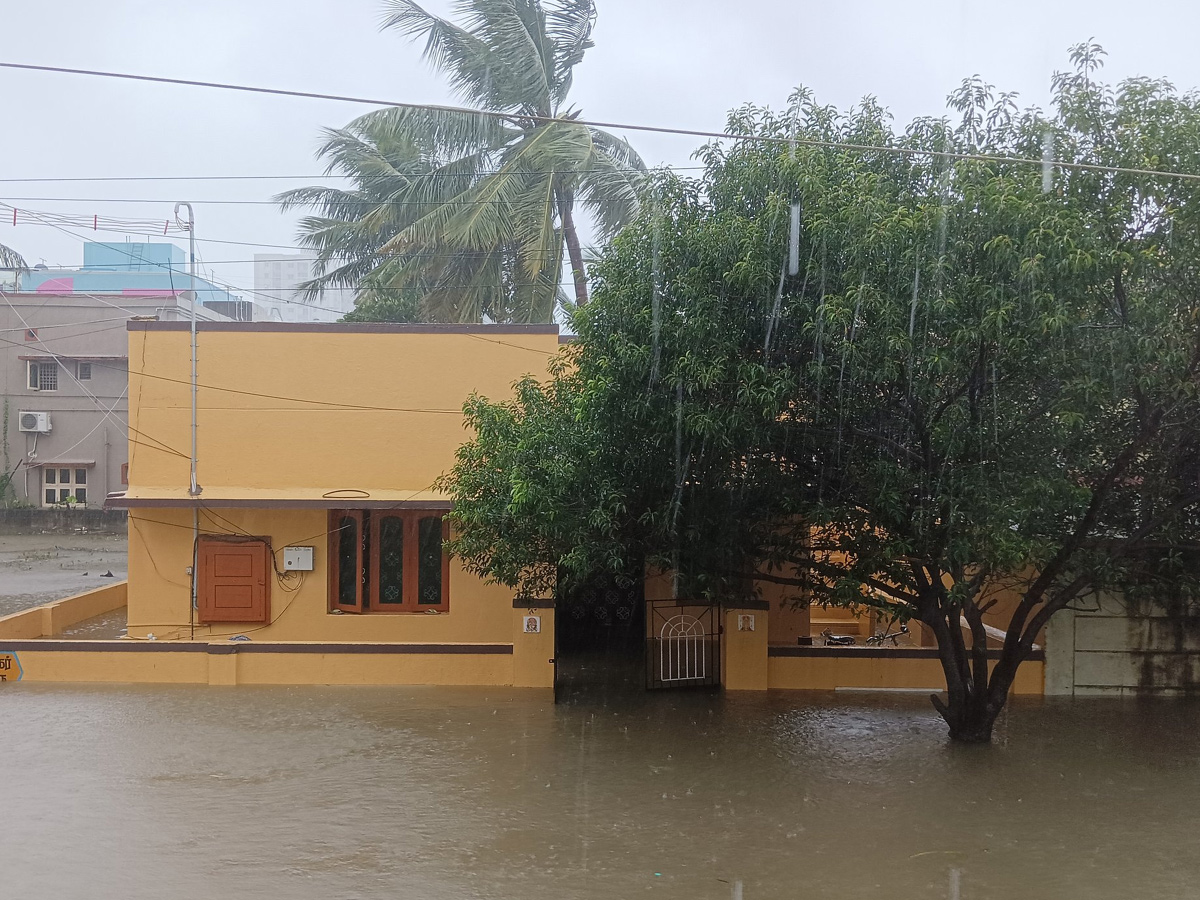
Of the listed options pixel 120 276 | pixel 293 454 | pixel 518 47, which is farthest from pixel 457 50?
pixel 120 276

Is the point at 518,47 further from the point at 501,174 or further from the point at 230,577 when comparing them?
the point at 230,577

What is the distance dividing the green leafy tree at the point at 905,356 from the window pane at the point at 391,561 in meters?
5.09

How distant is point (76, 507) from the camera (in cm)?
3338

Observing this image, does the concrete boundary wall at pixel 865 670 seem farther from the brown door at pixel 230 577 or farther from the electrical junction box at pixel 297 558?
the brown door at pixel 230 577

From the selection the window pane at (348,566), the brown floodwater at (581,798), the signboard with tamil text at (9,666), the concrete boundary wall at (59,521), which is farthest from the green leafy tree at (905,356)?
the concrete boundary wall at (59,521)

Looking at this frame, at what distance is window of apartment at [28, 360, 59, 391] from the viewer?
108ft

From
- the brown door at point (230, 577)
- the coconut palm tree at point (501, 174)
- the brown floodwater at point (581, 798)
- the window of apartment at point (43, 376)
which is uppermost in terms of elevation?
the coconut palm tree at point (501, 174)

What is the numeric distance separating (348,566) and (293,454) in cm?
179

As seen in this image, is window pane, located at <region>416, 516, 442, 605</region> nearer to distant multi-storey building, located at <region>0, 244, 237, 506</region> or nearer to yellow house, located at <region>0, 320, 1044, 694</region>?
yellow house, located at <region>0, 320, 1044, 694</region>

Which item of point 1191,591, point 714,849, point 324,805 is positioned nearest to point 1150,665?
point 1191,591

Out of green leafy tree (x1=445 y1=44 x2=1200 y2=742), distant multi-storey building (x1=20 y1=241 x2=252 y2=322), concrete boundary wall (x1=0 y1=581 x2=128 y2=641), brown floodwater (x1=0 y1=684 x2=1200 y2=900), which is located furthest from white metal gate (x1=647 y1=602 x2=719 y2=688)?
distant multi-storey building (x1=20 y1=241 x2=252 y2=322)

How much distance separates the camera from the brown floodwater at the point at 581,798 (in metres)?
6.98

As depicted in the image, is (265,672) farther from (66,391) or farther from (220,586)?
(66,391)

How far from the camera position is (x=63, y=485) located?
34312mm
